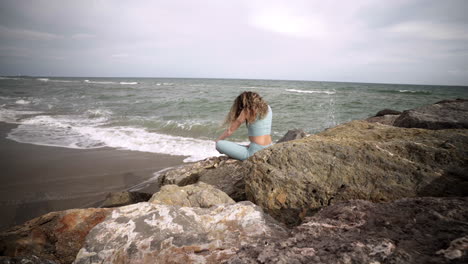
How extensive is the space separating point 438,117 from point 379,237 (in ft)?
12.2

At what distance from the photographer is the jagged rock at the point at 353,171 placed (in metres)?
1.91

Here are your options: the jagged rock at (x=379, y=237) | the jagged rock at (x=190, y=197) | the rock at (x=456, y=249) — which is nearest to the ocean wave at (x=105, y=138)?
the jagged rock at (x=190, y=197)

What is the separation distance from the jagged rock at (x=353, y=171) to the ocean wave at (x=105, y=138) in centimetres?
427

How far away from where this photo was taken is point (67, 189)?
14.2ft

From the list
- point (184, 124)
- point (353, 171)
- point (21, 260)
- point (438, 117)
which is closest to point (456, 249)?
point (353, 171)

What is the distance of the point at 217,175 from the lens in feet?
11.5

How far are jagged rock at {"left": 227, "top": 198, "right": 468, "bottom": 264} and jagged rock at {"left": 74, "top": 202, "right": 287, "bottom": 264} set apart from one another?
170 millimetres

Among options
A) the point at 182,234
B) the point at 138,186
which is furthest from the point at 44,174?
the point at 182,234

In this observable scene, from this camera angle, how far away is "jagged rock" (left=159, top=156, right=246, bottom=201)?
3.15 metres

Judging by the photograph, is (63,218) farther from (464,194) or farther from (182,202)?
(464,194)

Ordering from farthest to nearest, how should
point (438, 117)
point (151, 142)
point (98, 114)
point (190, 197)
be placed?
point (98, 114) → point (151, 142) → point (438, 117) → point (190, 197)

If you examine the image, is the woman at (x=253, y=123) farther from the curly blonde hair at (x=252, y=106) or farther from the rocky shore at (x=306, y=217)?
the rocky shore at (x=306, y=217)

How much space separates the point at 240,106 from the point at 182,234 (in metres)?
2.66

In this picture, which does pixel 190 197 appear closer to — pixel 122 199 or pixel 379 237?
pixel 379 237
